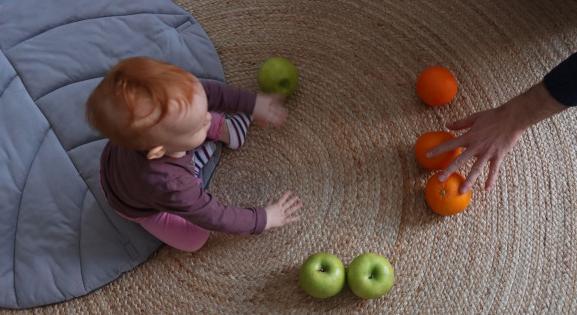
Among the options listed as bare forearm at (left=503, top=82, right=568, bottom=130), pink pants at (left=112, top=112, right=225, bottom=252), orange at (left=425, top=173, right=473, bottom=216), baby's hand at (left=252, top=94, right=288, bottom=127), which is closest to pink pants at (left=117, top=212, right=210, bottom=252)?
pink pants at (left=112, top=112, right=225, bottom=252)

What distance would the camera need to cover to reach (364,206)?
3.55 ft

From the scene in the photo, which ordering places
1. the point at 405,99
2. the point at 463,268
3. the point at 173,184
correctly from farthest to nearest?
the point at 405,99
the point at 463,268
the point at 173,184

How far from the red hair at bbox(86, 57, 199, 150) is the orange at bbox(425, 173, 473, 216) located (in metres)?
0.47

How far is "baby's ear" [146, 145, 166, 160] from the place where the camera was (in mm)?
802

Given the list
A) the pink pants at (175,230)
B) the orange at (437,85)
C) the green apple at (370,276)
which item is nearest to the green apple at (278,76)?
the pink pants at (175,230)

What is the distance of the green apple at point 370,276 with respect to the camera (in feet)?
3.18

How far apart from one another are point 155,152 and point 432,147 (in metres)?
0.48

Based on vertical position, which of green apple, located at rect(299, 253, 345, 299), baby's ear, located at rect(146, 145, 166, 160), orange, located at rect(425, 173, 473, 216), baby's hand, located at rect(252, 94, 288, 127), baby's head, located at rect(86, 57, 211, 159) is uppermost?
baby's head, located at rect(86, 57, 211, 159)

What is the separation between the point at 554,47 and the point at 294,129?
526 mm

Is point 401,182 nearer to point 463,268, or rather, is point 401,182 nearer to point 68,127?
point 463,268

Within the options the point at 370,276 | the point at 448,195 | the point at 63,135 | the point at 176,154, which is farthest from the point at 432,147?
the point at 63,135

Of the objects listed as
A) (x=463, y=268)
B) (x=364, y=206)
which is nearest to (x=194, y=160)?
(x=364, y=206)

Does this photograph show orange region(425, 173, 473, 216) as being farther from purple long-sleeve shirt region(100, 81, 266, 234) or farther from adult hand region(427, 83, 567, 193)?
purple long-sleeve shirt region(100, 81, 266, 234)

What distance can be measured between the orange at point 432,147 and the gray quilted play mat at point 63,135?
42 cm
